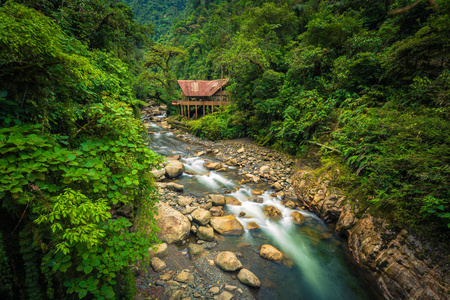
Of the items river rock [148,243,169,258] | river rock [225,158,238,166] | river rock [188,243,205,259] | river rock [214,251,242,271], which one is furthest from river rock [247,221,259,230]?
river rock [225,158,238,166]

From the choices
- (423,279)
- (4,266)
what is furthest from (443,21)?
(4,266)

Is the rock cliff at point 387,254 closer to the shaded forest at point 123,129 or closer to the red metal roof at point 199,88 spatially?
the shaded forest at point 123,129

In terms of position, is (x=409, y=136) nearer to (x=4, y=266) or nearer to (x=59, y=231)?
(x=59, y=231)

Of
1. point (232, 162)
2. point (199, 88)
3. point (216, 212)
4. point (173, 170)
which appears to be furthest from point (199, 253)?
point (199, 88)

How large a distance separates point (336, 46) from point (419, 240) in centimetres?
1213

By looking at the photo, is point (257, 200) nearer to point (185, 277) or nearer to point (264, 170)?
point (264, 170)

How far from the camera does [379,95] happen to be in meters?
7.65

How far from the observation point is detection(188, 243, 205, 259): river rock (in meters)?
4.95

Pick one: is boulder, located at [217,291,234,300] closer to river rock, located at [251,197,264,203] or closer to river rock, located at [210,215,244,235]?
river rock, located at [210,215,244,235]

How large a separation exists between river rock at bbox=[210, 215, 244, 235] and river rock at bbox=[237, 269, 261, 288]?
1550 mm

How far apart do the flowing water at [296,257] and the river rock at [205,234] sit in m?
0.38

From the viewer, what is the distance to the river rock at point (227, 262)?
4563 mm

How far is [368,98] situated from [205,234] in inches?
361

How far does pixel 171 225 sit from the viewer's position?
5504 millimetres
